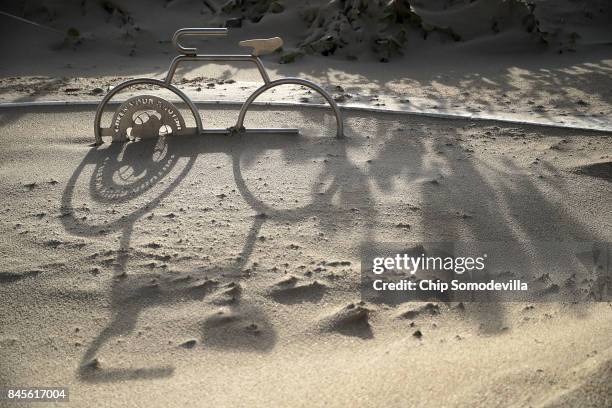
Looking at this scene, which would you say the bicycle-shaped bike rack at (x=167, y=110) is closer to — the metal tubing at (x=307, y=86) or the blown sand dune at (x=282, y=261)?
the metal tubing at (x=307, y=86)

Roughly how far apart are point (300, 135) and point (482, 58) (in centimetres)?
326

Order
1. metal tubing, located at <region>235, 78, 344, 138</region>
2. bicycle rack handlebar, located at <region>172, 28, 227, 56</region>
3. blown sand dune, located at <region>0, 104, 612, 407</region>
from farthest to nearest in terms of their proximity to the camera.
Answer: metal tubing, located at <region>235, 78, 344, 138</region>, bicycle rack handlebar, located at <region>172, 28, 227, 56</region>, blown sand dune, located at <region>0, 104, 612, 407</region>

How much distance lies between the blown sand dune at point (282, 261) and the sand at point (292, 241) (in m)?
0.01

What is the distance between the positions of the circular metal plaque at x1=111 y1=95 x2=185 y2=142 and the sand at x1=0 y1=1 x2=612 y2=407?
12cm

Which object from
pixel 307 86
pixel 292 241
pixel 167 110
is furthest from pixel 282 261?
pixel 167 110

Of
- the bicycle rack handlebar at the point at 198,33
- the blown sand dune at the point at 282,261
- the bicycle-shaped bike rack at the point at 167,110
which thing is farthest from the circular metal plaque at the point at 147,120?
the bicycle rack handlebar at the point at 198,33

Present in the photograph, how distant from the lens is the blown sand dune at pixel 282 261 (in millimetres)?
2090

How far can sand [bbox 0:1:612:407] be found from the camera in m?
2.11

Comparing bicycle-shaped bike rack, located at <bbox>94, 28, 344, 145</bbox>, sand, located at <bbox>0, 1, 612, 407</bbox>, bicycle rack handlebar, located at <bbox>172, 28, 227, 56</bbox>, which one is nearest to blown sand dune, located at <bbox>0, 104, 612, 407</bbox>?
sand, located at <bbox>0, 1, 612, 407</bbox>

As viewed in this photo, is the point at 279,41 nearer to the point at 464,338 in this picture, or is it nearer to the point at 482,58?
the point at 464,338

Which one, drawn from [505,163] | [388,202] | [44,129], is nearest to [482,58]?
[505,163]

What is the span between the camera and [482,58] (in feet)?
22.2

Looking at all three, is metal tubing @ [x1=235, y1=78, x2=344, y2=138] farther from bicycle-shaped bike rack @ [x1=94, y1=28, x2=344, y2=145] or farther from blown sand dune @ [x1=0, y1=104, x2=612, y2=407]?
blown sand dune @ [x1=0, y1=104, x2=612, y2=407]

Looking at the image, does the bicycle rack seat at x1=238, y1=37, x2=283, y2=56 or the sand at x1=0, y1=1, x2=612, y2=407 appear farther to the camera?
the bicycle rack seat at x1=238, y1=37, x2=283, y2=56
